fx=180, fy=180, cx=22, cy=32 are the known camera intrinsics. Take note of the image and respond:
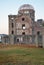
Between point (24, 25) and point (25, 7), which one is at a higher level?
point (25, 7)

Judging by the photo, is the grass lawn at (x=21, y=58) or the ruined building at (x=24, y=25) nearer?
the grass lawn at (x=21, y=58)

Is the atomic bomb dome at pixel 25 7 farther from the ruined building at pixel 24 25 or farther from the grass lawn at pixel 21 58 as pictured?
the grass lawn at pixel 21 58

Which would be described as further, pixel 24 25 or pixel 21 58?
pixel 24 25

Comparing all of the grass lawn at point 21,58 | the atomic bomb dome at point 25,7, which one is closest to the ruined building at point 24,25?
the atomic bomb dome at point 25,7

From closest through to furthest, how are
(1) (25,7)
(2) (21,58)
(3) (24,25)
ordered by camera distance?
(2) (21,58) → (3) (24,25) → (1) (25,7)

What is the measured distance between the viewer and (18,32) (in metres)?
51.8

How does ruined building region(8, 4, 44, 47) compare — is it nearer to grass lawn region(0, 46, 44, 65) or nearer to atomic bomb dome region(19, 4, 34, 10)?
atomic bomb dome region(19, 4, 34, 10)

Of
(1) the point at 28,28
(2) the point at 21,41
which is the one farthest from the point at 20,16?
(2) the point at 21,41

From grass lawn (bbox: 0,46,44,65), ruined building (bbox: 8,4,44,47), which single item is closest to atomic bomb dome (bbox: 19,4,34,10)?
ruined building (bbox: 8,4,44,47)

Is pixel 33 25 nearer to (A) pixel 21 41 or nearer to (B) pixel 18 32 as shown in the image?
(B) pixel 18 32

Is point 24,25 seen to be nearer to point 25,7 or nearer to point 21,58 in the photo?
point 25,7

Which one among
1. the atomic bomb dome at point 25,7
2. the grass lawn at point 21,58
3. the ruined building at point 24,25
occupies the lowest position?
the grass lawn at point 21,58

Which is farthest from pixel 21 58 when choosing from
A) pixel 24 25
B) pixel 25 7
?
pixel 25 7

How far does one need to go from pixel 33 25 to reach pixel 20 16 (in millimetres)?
4714
